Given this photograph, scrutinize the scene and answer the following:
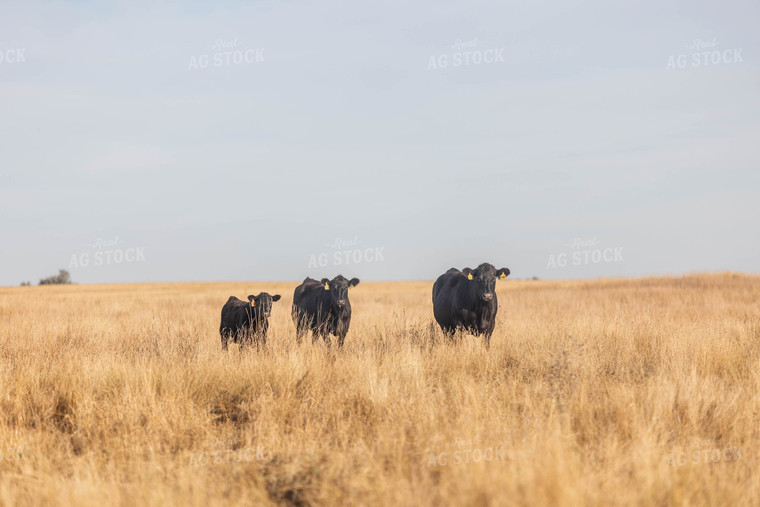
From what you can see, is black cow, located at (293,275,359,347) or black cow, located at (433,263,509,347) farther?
black cow, located at (293,275,359,347)

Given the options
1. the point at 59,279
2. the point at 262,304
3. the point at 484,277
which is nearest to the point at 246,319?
the point at 262,304

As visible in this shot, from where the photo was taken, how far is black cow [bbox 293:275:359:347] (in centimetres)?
1196

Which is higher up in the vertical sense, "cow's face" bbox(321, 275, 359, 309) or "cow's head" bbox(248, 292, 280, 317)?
"cow's face" bbox(321, 275, 359, 309)

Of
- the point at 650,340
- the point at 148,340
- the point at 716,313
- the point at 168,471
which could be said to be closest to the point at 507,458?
the point at 168,471

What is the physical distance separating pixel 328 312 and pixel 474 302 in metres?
2.90

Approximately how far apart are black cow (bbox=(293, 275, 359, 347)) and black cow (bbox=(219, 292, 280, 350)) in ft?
2.48

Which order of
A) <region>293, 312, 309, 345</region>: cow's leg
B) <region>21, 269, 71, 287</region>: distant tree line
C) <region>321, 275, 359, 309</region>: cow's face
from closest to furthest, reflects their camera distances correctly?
<region>321, 275, 359, 309</region>: cow's face, <region>293, 312, 309, 345</region>: cow's leg, <region>21, 269, 71, 287</region>: distant tree line

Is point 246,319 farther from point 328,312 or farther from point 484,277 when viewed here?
point 484,277

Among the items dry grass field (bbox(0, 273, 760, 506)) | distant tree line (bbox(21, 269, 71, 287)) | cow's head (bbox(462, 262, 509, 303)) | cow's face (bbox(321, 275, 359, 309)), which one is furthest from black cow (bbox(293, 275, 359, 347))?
distant tree line (bbox(21, 269, 71, 287))

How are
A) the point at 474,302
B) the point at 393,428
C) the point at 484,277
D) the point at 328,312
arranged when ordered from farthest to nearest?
1. the point at 328,312
2. the point at 474,302
3. the point at 484,277
4. the point at 393,428

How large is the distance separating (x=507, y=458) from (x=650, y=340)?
Result: 22.8 ft

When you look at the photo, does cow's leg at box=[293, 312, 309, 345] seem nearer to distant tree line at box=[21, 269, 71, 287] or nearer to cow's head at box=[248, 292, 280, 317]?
cow's head at box=[248, 292, 280, 317]

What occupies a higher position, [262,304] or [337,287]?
[337,287]

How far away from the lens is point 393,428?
5.77 m
